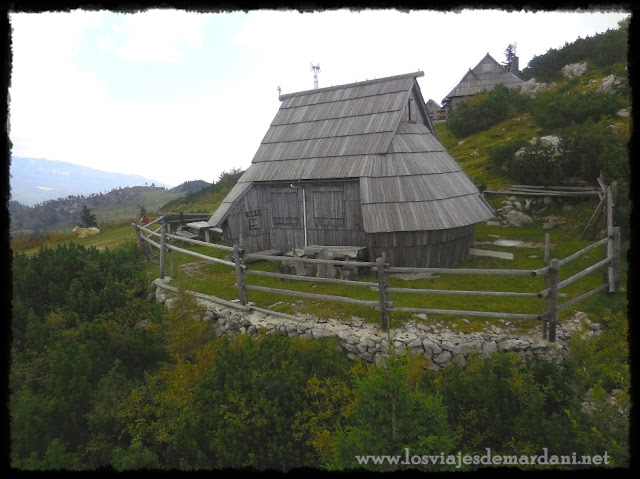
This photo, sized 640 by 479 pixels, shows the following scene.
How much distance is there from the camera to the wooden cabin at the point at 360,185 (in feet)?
37.3

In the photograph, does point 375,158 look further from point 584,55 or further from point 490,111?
point 584,55

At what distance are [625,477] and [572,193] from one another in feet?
53.1

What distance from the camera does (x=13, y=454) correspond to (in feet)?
18.0

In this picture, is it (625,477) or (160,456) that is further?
(160,456)

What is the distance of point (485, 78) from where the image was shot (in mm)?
36344

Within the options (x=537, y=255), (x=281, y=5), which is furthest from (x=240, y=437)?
(x=537, y=255)

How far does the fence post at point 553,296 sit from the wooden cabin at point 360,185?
13.6ft

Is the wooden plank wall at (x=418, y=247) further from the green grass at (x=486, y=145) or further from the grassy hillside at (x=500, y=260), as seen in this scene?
the green grass at (x=486, y=145)

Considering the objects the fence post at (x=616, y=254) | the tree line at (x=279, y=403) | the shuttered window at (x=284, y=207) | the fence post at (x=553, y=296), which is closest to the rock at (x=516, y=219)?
the fence post at (x=616, y=254)

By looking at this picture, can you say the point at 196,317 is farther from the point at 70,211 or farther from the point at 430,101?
the point at 70,211

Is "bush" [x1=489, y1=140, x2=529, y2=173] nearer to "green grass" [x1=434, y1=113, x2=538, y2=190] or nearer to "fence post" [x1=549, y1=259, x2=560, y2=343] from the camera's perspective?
"green grass" [x1=434, y1=113, x2=538, y2=190]

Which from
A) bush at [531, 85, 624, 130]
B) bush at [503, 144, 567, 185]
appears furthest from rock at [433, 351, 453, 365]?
bush at [531, 85, 624, 130]

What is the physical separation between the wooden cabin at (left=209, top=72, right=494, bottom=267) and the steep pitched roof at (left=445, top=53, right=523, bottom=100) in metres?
26.7

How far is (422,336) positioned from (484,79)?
120 ft
